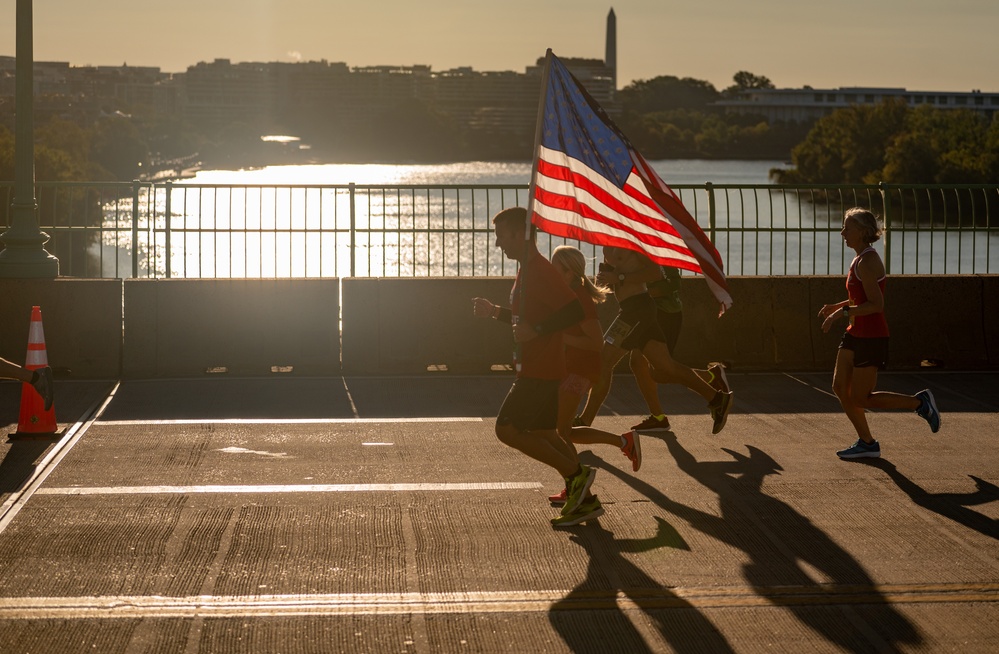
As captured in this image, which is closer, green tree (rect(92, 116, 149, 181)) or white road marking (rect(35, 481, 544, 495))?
white road marking (rect(35, 481, 544, 495))

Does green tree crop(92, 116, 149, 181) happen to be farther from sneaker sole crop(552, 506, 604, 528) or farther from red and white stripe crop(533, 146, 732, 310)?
sneaker sole crop(552, 506, 604, 528)

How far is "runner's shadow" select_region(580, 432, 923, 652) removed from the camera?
19.3 feet

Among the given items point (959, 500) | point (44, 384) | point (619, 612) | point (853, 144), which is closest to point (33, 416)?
point (44, 384)

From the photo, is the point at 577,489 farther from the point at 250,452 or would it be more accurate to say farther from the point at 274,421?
the point at 274,421

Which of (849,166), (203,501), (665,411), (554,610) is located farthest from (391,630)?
(849,166)

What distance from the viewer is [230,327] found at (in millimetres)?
12812

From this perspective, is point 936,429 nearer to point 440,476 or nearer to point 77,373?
point 440,476

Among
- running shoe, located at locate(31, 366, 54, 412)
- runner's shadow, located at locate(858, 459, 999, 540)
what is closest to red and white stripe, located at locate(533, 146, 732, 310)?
runner's shadow, located at locate(858, 459, 999, 540)

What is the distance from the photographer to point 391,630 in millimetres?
5785

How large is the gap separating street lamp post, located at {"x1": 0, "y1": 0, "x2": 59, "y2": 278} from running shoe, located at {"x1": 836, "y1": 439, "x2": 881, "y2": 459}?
7.65 metres

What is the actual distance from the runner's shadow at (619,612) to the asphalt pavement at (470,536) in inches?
0.6

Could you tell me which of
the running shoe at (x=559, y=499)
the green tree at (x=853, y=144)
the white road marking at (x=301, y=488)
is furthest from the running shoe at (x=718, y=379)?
the green tree at (x=853, y=144)

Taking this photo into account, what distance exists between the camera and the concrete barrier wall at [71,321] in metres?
12.5

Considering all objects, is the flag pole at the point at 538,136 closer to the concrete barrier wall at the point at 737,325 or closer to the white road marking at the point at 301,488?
the white road marking at the point at 301,488
